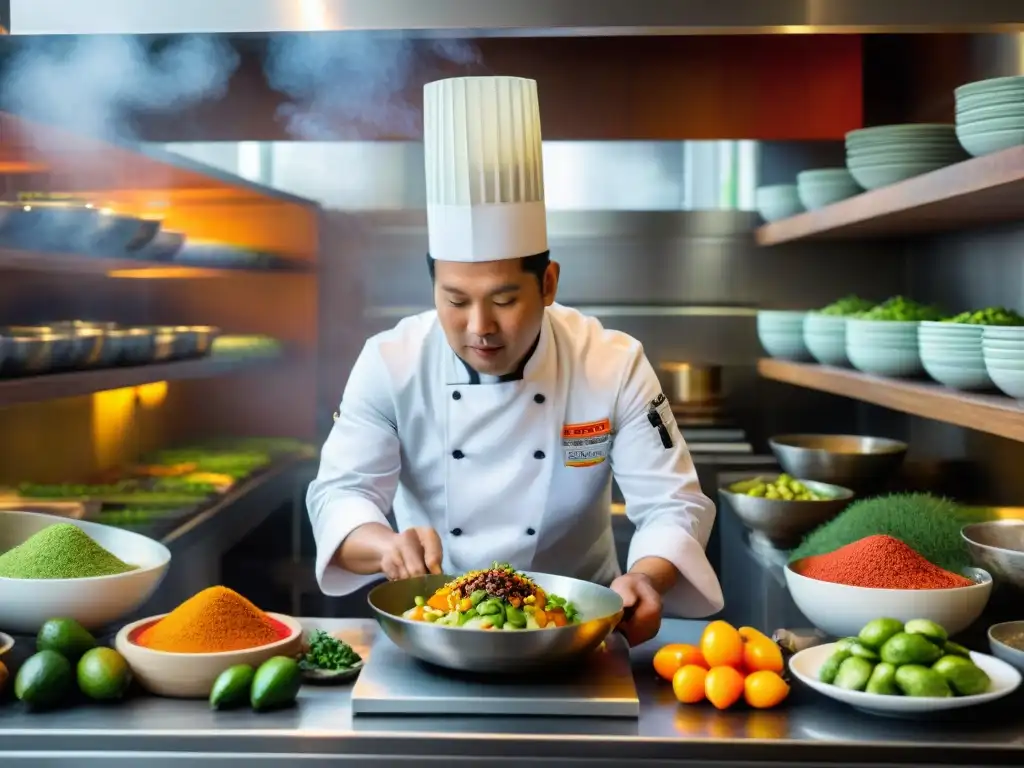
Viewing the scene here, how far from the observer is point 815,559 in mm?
2150

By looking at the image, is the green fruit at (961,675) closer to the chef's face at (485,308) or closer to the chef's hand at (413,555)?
the chef's hand at (413,555)

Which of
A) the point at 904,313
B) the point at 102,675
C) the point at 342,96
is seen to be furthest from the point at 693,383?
the point at 102,675

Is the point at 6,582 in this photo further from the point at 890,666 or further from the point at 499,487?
the point at 890,666

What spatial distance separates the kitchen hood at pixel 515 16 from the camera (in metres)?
2.05

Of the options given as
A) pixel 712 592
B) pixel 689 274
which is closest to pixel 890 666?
pixel 712 592

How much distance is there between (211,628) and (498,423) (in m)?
0.81

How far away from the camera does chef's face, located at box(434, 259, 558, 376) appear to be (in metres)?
2.02

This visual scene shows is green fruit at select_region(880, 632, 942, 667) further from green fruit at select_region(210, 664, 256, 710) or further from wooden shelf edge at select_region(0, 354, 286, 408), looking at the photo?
wooden shelf edge at select_region(0, 354, 286, 408)

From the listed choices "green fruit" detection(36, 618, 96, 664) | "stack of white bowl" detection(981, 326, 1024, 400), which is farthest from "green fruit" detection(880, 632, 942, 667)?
"green fruit" detection(36, 618, 96, 664)

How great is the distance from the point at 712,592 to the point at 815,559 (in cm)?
22

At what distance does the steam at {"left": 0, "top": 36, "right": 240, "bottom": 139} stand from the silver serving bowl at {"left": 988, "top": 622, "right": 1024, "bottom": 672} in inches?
94.0

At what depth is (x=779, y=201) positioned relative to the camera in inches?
138

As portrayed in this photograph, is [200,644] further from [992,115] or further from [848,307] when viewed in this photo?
[848,307]

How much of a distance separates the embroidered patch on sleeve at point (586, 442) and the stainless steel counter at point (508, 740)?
800 millimetres
